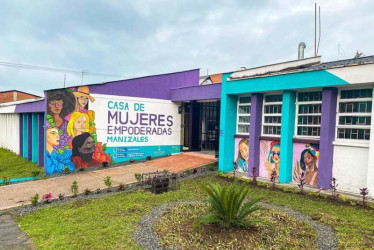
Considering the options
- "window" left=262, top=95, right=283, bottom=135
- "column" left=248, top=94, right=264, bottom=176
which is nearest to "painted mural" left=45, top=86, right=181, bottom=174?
"column" left=248, top=94, right=264, bottom=176

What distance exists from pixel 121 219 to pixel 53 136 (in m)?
6.81

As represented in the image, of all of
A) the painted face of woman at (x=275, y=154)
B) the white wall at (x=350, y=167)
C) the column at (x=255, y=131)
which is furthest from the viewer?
the column at (x=255, y=131)

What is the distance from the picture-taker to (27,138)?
14664 mm

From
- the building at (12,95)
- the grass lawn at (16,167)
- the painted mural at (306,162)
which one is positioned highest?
the building at (12,95)

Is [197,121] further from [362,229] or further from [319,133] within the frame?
[362,229]

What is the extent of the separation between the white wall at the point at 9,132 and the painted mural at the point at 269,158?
15727mm

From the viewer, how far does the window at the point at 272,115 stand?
9562mm

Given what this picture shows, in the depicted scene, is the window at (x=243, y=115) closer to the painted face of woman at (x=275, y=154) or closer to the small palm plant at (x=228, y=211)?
the painted face of woman at (x=275, y=154)

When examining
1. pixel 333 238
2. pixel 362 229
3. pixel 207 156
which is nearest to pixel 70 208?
pixel 333 238

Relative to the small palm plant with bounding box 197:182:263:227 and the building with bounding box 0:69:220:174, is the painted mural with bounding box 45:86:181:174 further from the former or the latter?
the small palm plant with bounding box 197:182:263:227

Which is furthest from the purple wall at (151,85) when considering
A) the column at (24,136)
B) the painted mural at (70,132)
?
the column at (24,136)

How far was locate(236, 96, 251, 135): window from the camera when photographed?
10.7 metres

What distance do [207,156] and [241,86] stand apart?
4.50 metres

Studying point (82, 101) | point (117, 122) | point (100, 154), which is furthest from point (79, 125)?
point (117, 122)
